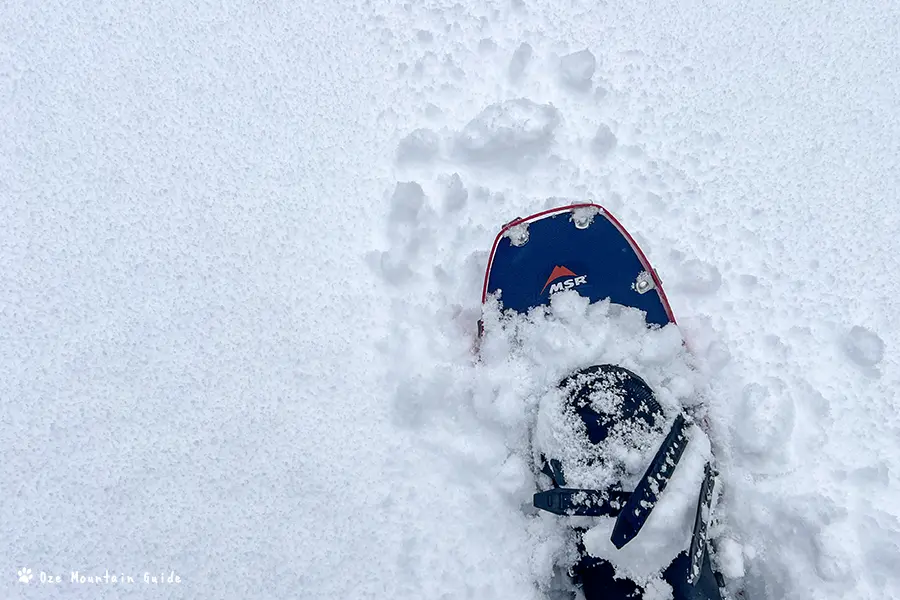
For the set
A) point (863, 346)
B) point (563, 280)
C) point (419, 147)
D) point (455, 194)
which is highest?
point (419, 147)

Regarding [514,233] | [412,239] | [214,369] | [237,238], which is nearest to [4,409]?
[214,369]

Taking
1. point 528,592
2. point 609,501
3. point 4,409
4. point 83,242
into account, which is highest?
point 83,242

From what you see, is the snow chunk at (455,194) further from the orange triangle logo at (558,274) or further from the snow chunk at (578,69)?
the snow chunk at (578,69)

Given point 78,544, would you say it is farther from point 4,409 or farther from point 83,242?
point 83,242

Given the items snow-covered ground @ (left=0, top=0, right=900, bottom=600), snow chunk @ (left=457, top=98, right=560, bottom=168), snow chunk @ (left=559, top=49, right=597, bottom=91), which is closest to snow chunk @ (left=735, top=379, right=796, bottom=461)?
snow-covered ground @ (left=0, top=0, right=900, bottom=600)

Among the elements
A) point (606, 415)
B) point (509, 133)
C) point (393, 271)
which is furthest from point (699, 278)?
point (393, 271)

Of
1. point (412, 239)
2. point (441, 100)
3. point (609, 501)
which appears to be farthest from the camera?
point (441, 100)

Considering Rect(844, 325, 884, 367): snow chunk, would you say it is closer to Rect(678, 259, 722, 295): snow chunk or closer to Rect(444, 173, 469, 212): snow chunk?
Rect(678, 259, 722, 295): snow chunk

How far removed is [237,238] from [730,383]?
141 centimetres

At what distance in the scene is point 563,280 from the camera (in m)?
1.78

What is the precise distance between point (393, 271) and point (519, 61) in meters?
0.75

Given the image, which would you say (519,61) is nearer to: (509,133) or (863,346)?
(509,133)

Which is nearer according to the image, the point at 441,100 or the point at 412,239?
the point at 412,239

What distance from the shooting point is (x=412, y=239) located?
1776mm
